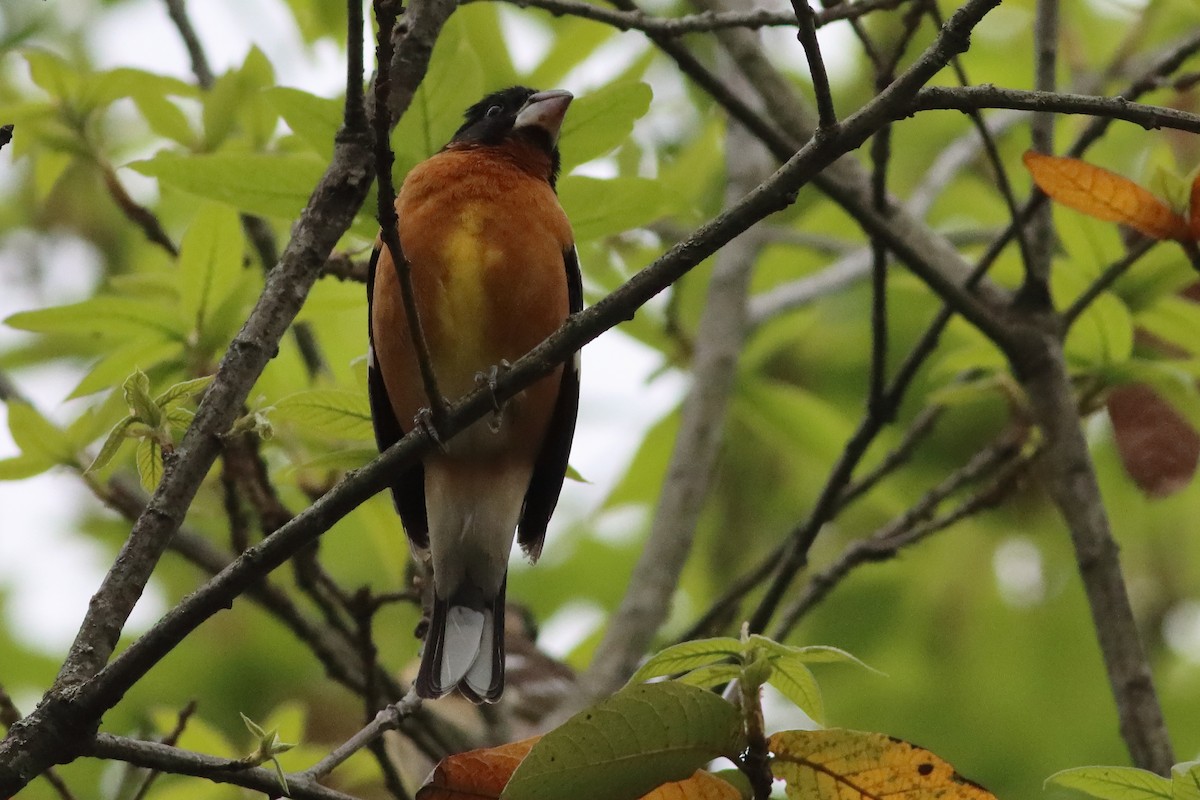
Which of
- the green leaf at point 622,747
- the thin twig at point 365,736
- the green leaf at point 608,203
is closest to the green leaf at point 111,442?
the thin twig at point 365,736

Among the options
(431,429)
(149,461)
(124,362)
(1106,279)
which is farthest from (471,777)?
(1106,279)

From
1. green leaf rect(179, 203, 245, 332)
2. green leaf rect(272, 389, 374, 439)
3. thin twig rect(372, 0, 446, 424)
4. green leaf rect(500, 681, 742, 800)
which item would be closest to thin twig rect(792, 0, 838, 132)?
thin twig rect(372, 0, 446, 424)

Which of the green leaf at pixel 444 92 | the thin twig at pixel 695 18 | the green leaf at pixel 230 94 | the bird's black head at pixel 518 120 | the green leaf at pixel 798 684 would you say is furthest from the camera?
the bird's black head at pixel 518 120

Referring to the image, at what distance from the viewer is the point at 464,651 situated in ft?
13.5

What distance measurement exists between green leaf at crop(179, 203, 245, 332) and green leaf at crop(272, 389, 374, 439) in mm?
559

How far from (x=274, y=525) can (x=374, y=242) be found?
2.81 feet

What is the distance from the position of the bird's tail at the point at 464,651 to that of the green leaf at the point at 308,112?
1.40 metres

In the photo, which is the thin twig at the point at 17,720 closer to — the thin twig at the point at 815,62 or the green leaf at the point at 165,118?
the green leaf at the point at 165,118

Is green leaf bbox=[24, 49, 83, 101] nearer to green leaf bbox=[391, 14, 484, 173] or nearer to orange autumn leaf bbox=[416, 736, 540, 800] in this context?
green leaf bbox=[391, 14, 484, 173]

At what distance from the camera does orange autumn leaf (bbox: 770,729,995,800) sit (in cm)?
252

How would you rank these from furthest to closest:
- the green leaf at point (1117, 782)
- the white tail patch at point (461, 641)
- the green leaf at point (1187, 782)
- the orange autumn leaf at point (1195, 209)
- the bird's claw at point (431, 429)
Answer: the white tail patch at point (461, 641)
the orange autumn leaf at point (1195, 209)
the bird's claw at point (431, 429)
the green leaf at point (1117, 782)
the green leaf at point (1187, 782)

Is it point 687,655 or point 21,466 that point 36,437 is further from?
point 687,655

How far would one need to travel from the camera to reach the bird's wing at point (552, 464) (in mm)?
4762

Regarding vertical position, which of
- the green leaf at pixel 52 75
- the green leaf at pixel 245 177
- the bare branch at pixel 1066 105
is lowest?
the bare branch at pixel 1066 105
